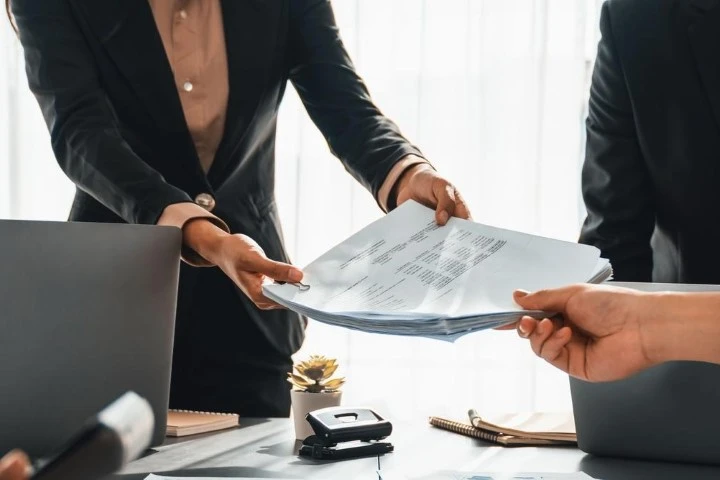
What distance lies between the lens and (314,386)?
1.26 metres

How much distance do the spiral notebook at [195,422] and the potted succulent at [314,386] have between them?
10 centimetres

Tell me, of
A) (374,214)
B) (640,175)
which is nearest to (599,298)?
(640,175)

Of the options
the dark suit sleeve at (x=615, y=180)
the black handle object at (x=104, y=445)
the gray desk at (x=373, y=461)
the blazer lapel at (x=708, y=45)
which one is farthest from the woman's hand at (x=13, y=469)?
the blazer lapel at (x=708, y=45)

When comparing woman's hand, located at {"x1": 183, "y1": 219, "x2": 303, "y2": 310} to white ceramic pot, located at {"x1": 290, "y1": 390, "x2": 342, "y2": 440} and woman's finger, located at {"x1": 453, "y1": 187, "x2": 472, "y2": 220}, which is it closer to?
white ceramic pot, located at {"x1": 290, "y1": 390, "x2": 342, "y2": 440}

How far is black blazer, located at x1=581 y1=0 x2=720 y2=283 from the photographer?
1501 millimetres

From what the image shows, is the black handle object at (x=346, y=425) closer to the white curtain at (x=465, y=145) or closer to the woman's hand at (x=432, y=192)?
the woman's hand at (x=432, y=192)

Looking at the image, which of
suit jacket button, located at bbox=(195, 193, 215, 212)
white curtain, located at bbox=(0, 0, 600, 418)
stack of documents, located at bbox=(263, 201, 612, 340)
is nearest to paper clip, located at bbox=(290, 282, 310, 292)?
stack of documents, located at bbox=(263, 201, 612, 340)

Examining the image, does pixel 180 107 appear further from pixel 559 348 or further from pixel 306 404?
pixel 559 348

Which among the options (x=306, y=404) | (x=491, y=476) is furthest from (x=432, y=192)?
(x=491, y=476)

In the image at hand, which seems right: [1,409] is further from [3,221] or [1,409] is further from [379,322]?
[379,322]

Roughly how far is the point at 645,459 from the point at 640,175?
614 mm

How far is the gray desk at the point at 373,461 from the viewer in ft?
3.31

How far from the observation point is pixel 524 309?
0.95 metres

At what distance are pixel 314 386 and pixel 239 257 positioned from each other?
217mm
